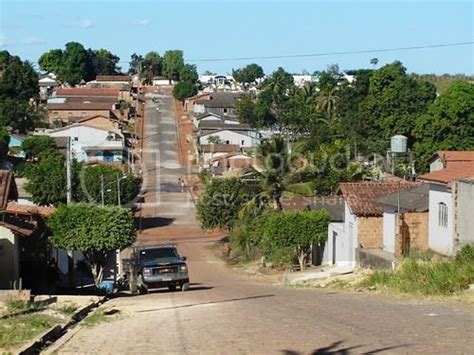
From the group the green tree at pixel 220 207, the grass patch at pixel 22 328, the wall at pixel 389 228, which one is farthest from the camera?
the green tree at pixel 220 207

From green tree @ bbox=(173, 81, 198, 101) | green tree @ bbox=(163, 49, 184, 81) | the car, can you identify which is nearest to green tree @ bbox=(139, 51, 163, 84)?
green tree @ bbox=(163, 49, 184, 81)

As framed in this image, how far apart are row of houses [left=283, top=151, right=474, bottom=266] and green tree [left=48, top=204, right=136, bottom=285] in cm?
1002

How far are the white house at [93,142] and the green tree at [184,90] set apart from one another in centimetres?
4498

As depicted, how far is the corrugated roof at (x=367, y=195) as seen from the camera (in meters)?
41.8

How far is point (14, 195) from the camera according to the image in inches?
1727

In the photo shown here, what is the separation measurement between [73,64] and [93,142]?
7512cm

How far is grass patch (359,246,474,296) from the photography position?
73.5 feet

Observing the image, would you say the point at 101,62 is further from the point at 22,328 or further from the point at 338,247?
the point at 22,328

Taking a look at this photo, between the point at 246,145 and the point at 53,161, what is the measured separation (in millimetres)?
Result: 42635

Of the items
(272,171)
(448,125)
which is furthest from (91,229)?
(448,125)

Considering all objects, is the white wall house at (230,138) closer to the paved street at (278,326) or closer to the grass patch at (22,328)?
the paved street at (278,326)

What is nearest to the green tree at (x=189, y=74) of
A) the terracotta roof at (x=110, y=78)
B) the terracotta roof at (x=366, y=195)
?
the terracotta roof at (x=110, y=78)

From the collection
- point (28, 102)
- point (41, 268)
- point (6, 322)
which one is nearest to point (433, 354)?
point (6, 322)

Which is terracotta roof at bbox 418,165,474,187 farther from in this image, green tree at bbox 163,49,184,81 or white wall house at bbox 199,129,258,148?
green tree at bbox 163,49,184,81
